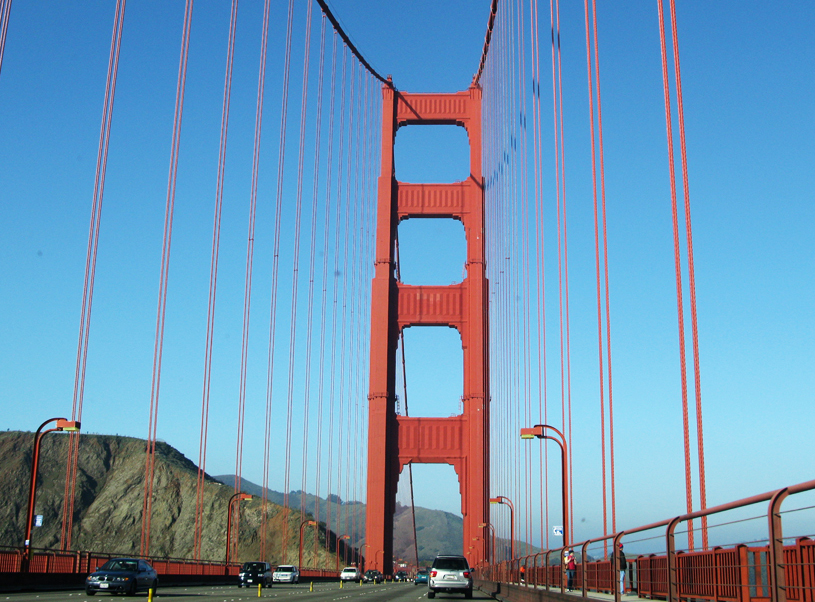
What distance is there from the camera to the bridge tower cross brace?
4581 cm

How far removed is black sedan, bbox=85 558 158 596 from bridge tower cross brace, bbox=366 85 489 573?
68.4 ft

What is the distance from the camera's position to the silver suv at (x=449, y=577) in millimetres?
28266

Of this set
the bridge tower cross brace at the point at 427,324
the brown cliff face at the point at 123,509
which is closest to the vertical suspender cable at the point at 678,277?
the bridge tower cross brace at the point at 427,324

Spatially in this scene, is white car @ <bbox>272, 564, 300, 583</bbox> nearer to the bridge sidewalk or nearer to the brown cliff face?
the bridge sidewalk

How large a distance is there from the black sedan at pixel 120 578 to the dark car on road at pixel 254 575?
14.8m

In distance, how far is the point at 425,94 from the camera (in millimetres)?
52750

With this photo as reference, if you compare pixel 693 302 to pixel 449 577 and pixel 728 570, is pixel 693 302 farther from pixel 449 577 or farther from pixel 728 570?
pixel 449 577

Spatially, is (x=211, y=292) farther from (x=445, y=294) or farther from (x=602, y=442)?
(x=602, y=442)

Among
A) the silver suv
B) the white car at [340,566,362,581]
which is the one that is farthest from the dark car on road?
the white car at [340,566,362,581]

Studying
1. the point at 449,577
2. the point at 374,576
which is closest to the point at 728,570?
the point at 449,577

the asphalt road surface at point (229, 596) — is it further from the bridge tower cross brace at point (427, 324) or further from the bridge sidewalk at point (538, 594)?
the bridge tower cross brace at point (427, 324)

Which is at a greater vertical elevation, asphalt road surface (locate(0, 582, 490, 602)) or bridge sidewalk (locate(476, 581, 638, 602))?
bridge sidewalk (locate(476, 581, 638, 602))

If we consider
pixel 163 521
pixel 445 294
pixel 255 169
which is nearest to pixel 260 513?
pixel 163 521

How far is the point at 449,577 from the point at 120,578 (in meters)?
9.85
